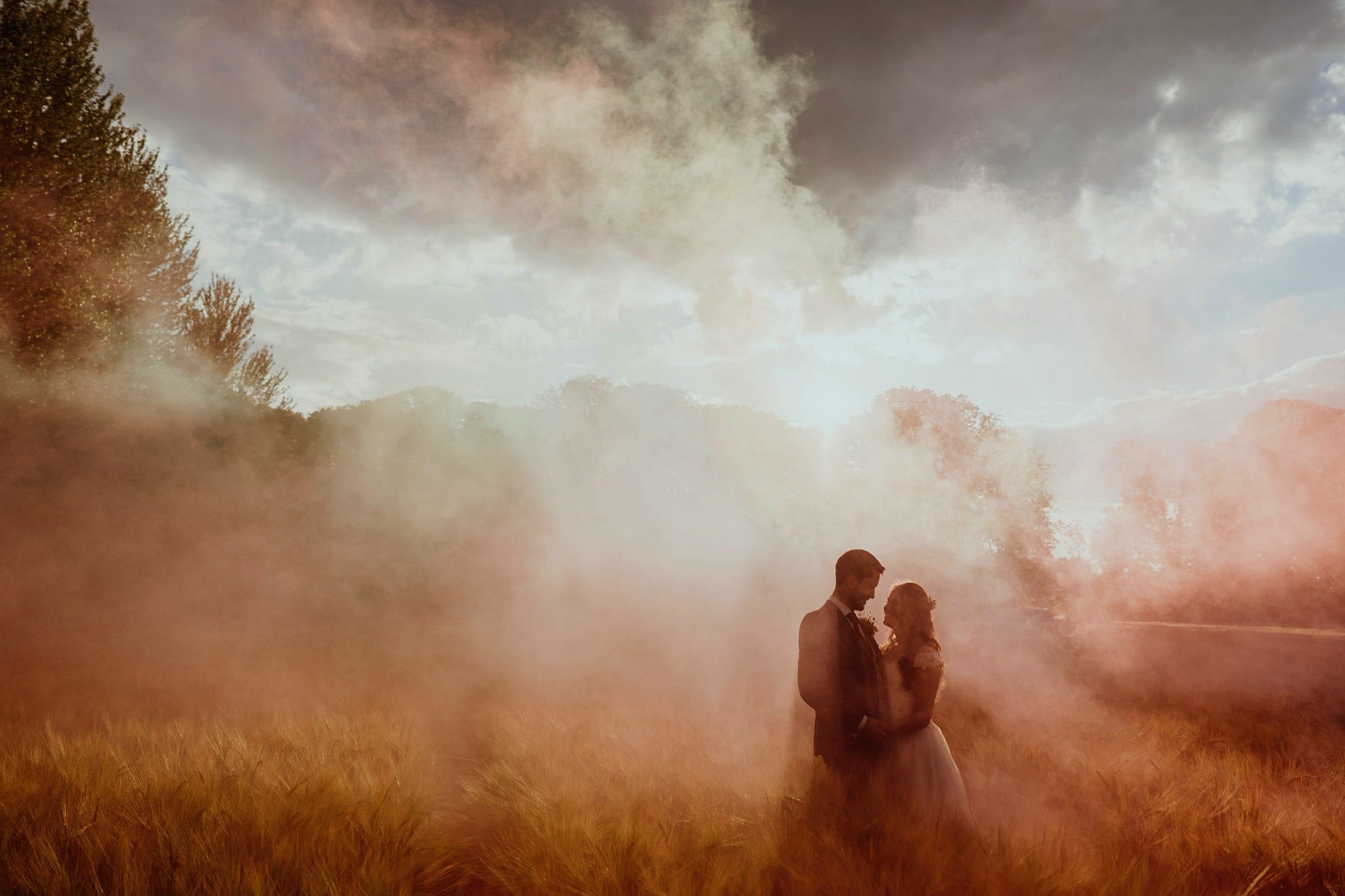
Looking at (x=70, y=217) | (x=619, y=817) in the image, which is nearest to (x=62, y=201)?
(x=70, y=217)

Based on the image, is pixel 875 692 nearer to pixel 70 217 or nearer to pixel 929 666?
pixel 929 666

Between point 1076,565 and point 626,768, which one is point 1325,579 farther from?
point 626,768

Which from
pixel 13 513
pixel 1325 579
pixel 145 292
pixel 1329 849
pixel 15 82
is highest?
pixel 15 82

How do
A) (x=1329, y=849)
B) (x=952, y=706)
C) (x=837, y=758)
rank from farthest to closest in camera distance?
1. (x=952, y=706)
2. (x=837, y=758)
3. (x=1329, y=849)

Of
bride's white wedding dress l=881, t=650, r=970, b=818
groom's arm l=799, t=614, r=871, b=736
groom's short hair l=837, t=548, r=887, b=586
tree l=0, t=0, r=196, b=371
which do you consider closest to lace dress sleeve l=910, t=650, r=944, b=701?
bride's white wedding dress l=881, t=650, r=970, b=818

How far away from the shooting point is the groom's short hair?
9.21 ft

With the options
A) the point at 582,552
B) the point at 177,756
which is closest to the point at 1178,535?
the point at 582,552

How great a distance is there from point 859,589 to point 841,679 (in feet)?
1.37

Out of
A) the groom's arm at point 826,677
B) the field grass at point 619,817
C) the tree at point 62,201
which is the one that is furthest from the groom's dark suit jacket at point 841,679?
the tree at point 62,201

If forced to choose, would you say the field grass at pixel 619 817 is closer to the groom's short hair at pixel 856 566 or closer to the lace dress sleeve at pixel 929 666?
the lace dress sleeve at pixel 929 666

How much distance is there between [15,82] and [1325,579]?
784 inches

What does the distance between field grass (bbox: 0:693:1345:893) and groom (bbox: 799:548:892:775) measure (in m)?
0.23

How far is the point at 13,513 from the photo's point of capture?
7.47 metres

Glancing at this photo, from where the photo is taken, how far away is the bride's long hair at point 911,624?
9.39 ft
